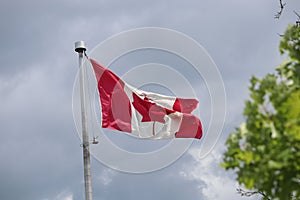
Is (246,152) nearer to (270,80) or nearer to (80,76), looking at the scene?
(270,80)

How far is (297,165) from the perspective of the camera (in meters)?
4.32

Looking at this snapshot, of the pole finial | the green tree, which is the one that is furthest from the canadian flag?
the green tree

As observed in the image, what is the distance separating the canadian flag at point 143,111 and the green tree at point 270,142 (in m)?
10.4

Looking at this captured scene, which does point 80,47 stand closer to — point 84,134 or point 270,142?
point 84,134

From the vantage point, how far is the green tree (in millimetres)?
4219

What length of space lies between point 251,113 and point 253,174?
1.77 feet

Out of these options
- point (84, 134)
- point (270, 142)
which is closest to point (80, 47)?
point (84, 134)

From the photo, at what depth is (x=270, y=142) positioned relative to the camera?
4.35 metres

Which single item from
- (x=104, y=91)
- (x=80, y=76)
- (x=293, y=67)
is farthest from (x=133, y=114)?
(x=293, y=67)

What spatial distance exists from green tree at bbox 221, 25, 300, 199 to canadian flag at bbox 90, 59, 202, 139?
1042 centimetres

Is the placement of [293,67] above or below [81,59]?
below

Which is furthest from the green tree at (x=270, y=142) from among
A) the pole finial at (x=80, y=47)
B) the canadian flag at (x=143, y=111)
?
the pole finial at (x=80, y=47)

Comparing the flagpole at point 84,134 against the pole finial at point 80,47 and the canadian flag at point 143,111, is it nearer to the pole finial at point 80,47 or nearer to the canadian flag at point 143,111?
the pole finial at point 80,47

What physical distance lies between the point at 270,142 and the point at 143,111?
1165cm
